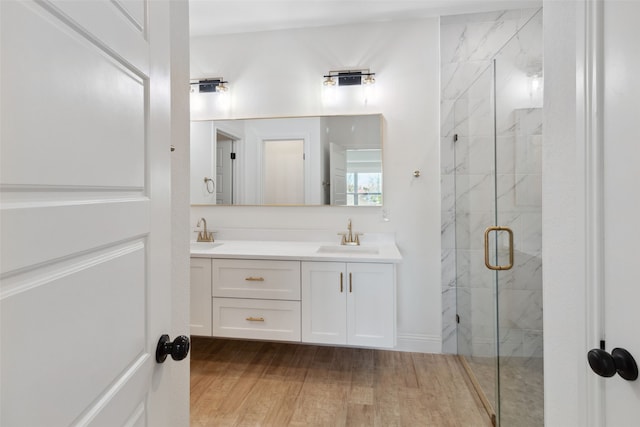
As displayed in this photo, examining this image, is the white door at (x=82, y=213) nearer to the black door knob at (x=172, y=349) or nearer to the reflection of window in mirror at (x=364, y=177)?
the black door knob at (x=172, y=349)

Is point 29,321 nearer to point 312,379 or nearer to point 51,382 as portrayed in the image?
point 51,382

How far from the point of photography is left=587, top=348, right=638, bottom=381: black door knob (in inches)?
24.1

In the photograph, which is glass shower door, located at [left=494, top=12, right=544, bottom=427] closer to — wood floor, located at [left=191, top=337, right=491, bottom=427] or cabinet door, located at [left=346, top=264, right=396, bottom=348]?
wood floor, located at [left=191, top=337, right=491, bottom=427]

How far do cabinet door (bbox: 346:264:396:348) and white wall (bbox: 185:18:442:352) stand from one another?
0.53 meters

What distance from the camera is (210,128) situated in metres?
2.86

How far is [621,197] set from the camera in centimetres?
65

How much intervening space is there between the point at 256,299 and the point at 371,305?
0.82 metres

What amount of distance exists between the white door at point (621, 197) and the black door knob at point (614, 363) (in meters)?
0.01

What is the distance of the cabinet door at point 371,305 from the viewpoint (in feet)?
6.95

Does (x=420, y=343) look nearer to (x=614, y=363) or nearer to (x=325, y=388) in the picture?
(x=325, y=388)

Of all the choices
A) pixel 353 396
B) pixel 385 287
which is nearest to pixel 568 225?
pixel 385 287

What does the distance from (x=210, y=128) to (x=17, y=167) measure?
2.65 meters

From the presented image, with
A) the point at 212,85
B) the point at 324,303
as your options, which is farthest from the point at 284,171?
the point at 324,303

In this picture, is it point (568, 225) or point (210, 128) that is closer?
point (568, 225)
